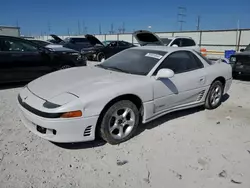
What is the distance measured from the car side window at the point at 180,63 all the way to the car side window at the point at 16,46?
435 centimetres

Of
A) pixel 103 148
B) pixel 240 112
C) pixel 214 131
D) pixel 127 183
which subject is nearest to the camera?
pixel 127 183

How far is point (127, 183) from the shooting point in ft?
8.20

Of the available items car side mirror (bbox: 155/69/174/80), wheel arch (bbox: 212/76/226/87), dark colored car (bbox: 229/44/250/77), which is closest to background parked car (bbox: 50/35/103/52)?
dark colored car (bbox: 229/44/250/77)

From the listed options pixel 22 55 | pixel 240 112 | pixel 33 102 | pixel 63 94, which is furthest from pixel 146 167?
pixel 22 55

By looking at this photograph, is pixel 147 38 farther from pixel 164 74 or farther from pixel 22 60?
pixel 164 74

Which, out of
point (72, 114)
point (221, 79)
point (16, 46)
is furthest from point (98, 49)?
point (72, 114)

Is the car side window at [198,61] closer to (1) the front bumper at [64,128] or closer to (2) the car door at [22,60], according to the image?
(1) the front bumper at [64,128]

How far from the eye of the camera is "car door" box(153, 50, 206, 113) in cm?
368

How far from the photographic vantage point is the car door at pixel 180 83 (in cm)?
368

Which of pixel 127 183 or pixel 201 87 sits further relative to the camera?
pixel 201 87

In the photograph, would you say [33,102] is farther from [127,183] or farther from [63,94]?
[127,183]

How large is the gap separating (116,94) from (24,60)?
14.1 feet

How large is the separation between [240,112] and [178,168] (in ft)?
9.30

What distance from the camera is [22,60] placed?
249 inches
